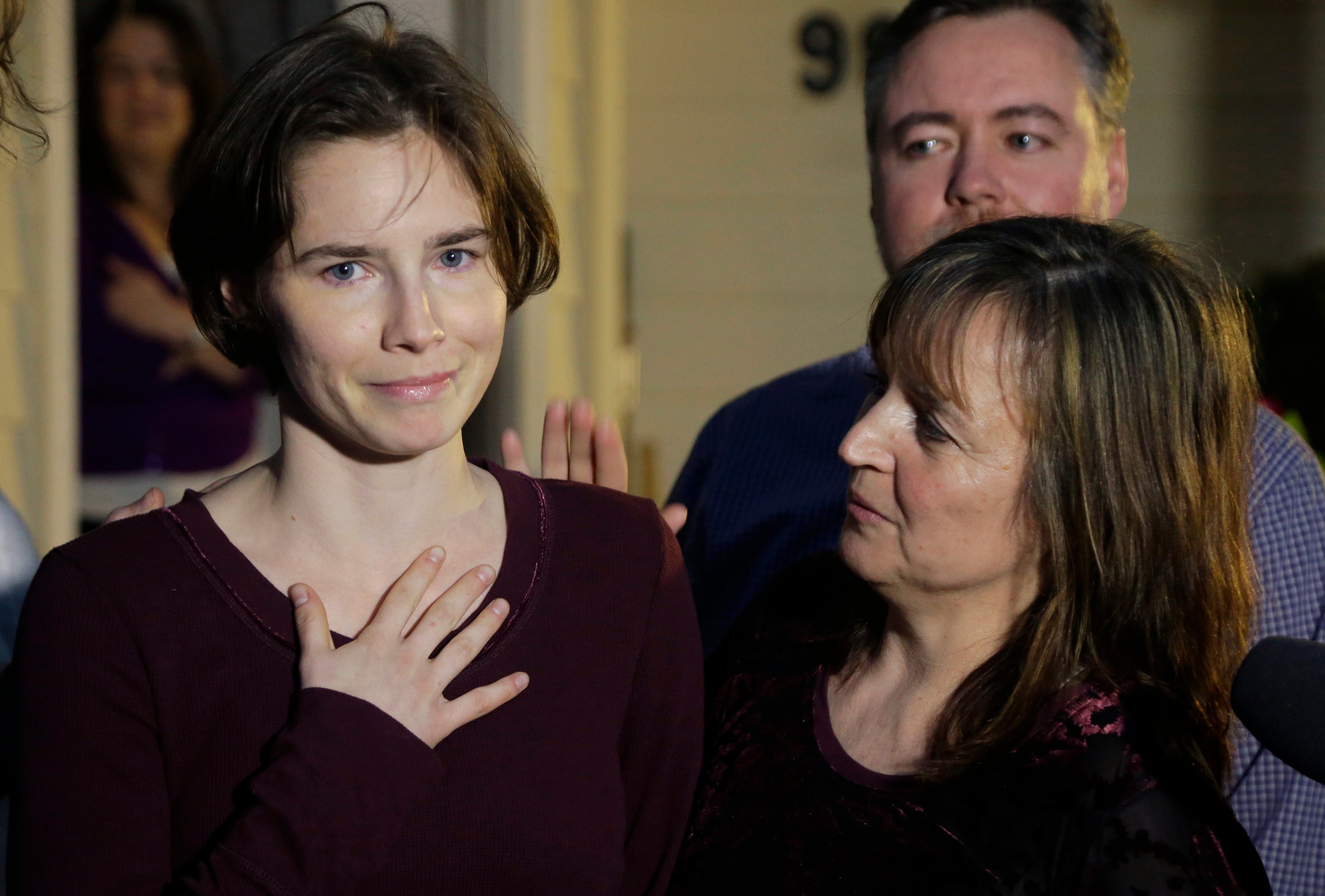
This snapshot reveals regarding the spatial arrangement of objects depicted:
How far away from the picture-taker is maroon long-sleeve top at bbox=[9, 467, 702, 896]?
45.8 inches

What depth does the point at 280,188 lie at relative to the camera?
1241 millimetres

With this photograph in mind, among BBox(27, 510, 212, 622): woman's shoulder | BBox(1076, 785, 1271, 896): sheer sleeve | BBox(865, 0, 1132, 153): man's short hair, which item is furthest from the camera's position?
BBox(865, 0, 1132, 153): man's short hair

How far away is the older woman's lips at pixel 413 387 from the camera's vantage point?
1.27 meters

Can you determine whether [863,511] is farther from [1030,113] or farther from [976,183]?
[1030,113]

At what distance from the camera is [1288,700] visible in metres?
0.78

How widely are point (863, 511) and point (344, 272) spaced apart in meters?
0.61

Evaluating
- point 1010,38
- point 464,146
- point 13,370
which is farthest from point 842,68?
point 464,146

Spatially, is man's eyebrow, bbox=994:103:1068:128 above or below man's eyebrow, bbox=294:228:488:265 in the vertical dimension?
above

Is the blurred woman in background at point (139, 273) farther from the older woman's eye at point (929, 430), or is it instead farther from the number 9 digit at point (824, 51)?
the older woman's eye at point (929, 430)

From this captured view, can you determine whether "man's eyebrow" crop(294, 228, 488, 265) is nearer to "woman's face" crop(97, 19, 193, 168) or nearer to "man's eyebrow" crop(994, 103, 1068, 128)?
"man's eyebrow" crop(994, 103, 1068, 128)

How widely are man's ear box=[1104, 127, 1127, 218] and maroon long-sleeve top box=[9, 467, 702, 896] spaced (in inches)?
49.7

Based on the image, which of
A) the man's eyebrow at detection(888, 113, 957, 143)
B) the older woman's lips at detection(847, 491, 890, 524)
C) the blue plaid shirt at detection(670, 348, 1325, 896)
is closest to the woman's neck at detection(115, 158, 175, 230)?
the blue plaid shirt at detection(670, 348, 1325, 896)

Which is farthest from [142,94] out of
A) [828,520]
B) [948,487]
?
[948,487]

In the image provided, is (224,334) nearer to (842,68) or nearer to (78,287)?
(78,287)
